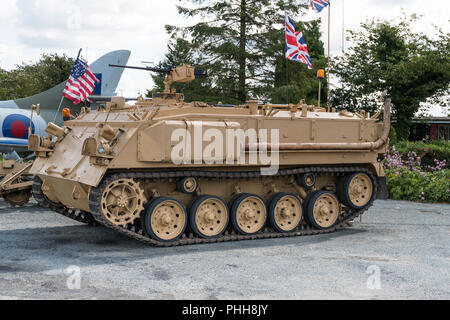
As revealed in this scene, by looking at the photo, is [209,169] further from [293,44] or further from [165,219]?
[293,44]

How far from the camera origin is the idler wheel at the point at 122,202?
33.1 feet

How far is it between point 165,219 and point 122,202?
910 mm

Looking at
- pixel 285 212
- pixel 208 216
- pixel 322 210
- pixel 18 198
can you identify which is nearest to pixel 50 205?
pixel 208 216

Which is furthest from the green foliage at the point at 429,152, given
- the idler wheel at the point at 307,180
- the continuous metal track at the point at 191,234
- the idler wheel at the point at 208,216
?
the idler wheel at the point at 208,216

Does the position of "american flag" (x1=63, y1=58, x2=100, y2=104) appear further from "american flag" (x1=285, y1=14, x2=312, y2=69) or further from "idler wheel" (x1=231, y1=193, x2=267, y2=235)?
"idler wheel" (x1=231, y1=193, x2=267, y2=235)

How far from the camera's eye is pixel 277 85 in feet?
90.0

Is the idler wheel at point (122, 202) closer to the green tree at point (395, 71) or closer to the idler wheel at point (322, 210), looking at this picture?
the idler wheel at point (322, 210)

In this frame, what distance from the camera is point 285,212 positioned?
12.0 meters

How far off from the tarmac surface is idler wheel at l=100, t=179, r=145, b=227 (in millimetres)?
605

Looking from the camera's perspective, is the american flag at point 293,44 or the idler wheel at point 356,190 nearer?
the idler wheel at point 356,190

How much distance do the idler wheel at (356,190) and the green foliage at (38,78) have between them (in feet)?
97.8

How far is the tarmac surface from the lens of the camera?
7730mm
